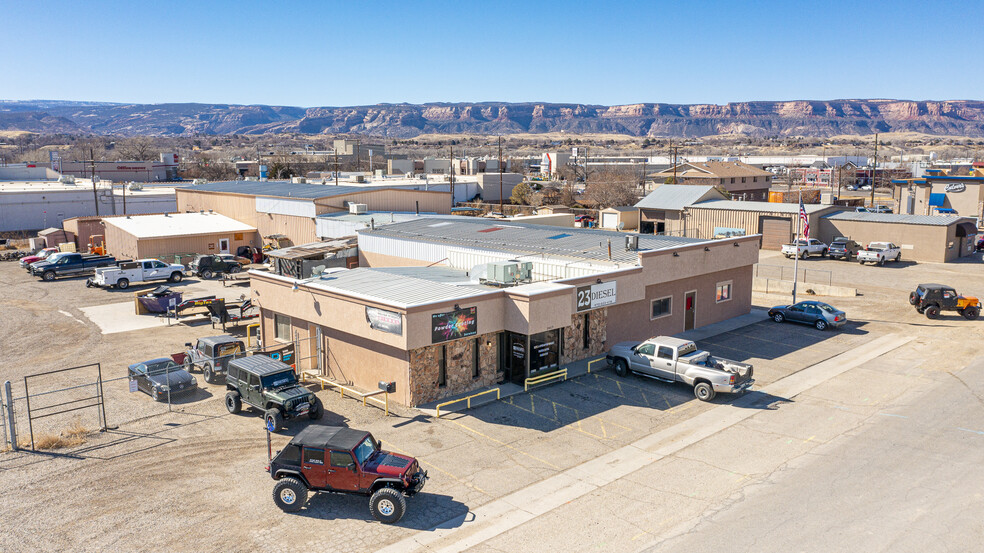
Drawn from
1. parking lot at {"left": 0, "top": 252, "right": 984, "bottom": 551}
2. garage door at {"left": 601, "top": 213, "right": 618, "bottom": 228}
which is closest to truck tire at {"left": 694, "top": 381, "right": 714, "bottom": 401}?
parking lot at {"left": 0, "top": 252, "right": 984, "bottom": 551}

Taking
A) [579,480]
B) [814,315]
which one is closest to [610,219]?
[814,315]

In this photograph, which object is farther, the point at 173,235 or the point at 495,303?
the point at 173,235

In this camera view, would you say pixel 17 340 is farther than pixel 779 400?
Yes

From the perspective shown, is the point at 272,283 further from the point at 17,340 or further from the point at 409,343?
the point at 17,340

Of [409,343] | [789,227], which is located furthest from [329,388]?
[789,227]

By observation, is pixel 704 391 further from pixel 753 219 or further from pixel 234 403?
pixel 753 219

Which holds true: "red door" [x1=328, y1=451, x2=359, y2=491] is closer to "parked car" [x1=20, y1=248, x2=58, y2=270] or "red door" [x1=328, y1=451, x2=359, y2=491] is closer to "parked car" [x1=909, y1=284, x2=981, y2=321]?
"parked car" [x1=909, y1=284, x2=981, y2=321]

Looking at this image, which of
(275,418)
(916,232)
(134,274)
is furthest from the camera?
(916,232)
